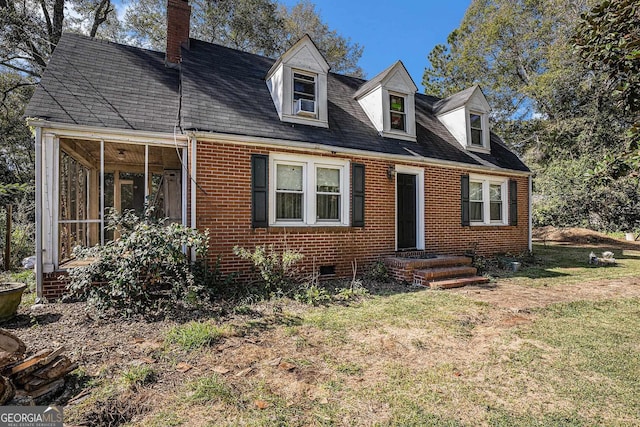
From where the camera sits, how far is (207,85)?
298 inches

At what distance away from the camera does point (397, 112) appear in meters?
9.20

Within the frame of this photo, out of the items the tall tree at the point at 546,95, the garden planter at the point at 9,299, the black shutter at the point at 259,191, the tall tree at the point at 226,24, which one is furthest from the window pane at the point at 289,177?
the tall tree at the point at 226,24

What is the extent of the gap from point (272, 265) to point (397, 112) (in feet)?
A: 19.3

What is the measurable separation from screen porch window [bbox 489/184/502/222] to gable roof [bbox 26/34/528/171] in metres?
0.98

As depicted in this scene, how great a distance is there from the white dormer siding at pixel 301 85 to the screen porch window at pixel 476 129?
18.0 feet

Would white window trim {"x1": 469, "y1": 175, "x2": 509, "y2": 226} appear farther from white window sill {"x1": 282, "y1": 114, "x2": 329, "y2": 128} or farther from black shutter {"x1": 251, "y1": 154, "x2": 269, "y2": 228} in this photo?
black shutter {"x1": 251, "y1": 154, "x2": 269, "y2": 228}

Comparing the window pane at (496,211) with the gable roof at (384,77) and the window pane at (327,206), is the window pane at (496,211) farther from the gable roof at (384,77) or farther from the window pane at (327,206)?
the window pane at (327,206)

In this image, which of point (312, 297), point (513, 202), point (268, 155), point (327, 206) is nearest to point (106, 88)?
point (268, 155)

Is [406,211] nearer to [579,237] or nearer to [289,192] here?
[289,192]

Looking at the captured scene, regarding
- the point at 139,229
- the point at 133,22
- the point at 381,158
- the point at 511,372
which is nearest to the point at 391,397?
the point at 511,372

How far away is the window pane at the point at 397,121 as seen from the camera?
913cm

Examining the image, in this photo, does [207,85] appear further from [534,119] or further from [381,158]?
[534,119]

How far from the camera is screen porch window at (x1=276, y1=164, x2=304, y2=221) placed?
7118 millimetres

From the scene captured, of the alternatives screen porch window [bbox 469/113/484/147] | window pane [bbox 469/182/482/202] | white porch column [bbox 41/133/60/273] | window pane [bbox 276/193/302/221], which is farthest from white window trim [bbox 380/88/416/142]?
Result: white porch column [bbox 41/133/60/273]
